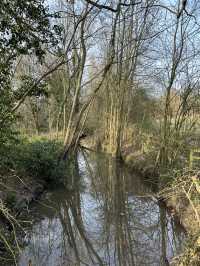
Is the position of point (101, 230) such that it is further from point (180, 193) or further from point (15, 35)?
point (15, 35)

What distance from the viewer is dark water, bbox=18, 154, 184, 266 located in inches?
372

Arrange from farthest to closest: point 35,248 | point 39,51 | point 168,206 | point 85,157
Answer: point 85,157 → point 168,206 → point 39,51 → point 35,248

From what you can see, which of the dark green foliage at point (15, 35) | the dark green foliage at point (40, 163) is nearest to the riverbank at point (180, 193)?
the dark green foliage at point (40, 163)

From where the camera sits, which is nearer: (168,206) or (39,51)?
(39,51)

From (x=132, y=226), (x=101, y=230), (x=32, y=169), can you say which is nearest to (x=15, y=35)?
(x=101, y=230)

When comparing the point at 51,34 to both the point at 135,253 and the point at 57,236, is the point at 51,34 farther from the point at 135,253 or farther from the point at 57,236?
the point at 135,253

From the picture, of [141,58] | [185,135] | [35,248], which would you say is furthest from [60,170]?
[141,58]

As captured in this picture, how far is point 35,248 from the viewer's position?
980 cm

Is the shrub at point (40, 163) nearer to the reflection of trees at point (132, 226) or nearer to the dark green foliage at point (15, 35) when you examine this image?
the reflection of trees at point (132, 226)

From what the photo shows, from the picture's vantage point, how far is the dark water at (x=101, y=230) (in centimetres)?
945

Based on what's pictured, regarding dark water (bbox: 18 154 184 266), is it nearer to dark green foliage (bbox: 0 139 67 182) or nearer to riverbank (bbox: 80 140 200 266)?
riverbank (bbox: 80 140 200 266)

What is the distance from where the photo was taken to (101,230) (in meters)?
11.5

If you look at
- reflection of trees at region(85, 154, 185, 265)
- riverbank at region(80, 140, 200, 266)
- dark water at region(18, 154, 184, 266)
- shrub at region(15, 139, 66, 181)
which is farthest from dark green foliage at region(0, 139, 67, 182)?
riverbank at region(80, 140, 200, 266)

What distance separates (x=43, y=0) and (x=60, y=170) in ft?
25.5
